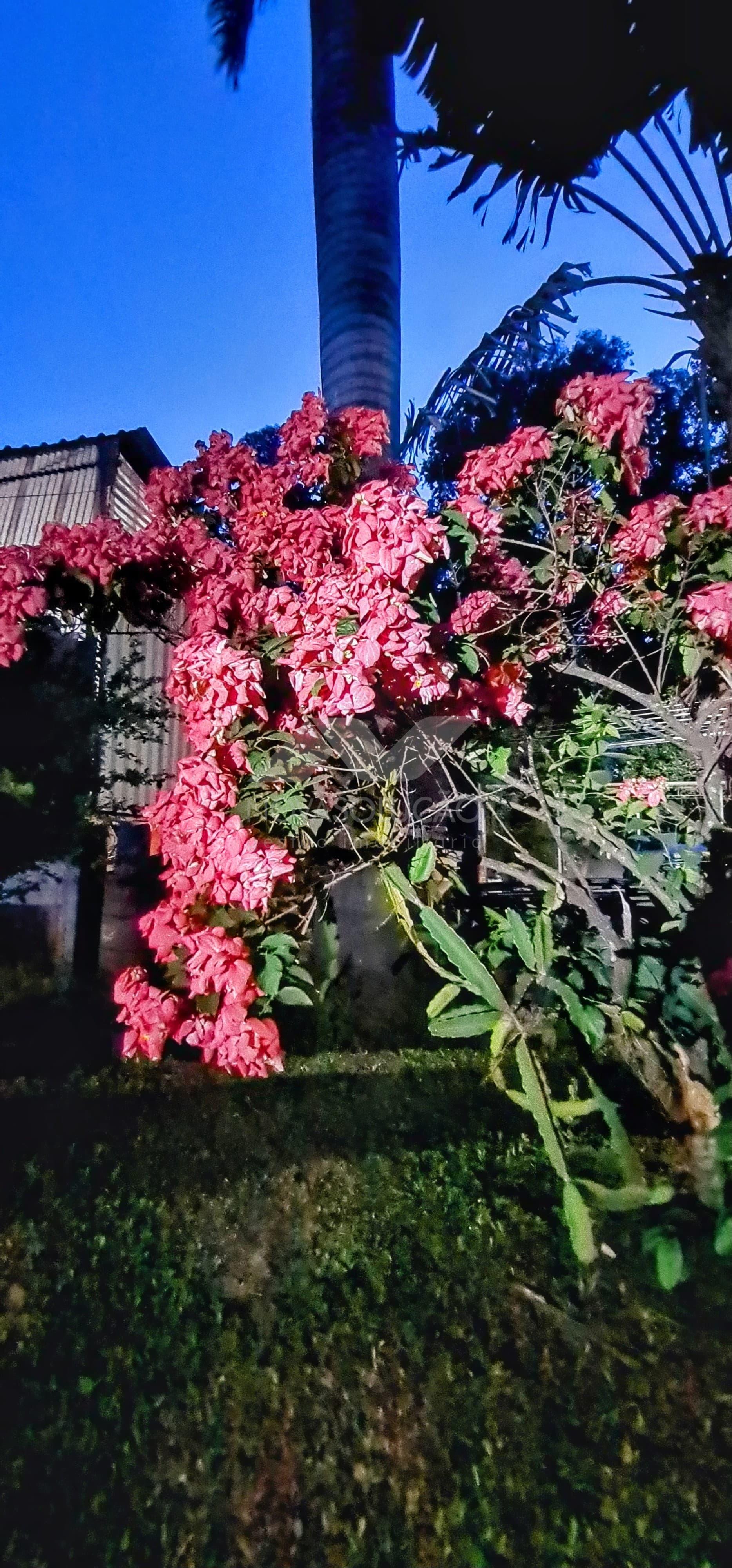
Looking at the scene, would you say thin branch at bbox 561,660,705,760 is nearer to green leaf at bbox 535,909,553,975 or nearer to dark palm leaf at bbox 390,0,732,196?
green leaf at bbox 535,909,553,975

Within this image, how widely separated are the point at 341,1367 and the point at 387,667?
1.95m

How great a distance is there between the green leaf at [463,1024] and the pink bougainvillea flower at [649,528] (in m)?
1.70

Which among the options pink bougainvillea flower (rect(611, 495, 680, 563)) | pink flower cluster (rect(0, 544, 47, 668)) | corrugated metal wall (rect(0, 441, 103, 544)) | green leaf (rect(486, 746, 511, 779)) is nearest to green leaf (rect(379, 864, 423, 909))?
green leaf (rect(486, 746, 511, 779))

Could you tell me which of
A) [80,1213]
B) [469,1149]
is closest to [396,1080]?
[469,1149]

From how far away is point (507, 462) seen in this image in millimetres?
2893

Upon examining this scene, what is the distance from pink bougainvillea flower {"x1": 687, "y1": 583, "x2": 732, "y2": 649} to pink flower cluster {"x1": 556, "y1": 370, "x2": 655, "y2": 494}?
672mm

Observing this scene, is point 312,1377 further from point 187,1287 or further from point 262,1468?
point 187,1287

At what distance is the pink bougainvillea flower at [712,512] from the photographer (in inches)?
101

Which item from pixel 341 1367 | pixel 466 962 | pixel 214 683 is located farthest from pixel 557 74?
pixel 341 1367

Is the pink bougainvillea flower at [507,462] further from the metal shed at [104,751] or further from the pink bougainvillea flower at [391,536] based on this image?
the metal shed at [104,751]

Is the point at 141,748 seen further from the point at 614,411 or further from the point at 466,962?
the point at 614,411

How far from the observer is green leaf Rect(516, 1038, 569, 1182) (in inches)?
90.4

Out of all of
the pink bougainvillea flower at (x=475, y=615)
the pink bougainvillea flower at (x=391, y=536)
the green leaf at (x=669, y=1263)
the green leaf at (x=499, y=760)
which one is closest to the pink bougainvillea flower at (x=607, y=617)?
the pink bougainvillea flower at (x=475, y=615)

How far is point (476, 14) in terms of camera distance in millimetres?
3727
